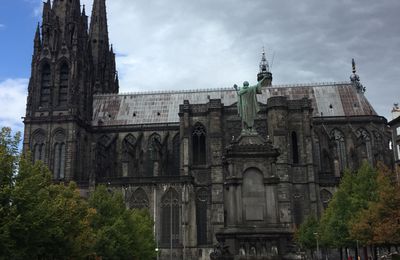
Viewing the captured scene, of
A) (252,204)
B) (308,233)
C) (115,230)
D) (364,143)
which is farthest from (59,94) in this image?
(252,204)

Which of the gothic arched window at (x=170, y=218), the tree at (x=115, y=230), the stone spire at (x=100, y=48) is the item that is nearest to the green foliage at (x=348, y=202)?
the tree at (x=115, y=230)

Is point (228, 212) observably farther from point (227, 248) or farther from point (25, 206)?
point (25, 206)

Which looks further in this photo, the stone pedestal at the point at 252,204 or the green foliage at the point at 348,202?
the green foliage at the point at 348,202

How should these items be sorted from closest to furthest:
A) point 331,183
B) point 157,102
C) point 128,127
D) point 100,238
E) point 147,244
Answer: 1. point 100,238
2. point 147,244
3. point 331,183
4. point 128,127
5. point 157,102

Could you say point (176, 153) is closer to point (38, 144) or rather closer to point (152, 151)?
point (152, 151)

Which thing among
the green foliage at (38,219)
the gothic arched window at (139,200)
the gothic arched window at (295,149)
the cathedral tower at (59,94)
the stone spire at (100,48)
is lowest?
the green foliage at (38,219)

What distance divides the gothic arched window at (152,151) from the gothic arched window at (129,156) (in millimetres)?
2160

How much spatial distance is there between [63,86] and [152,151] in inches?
631

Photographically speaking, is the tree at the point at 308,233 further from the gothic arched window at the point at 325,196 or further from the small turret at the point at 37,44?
the small turret at the point at 37,44

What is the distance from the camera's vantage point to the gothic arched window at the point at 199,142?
2780 inches

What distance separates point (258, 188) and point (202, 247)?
38646 mm

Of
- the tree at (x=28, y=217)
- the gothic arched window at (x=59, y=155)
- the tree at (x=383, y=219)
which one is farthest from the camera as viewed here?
the gothic arched window at (x=59, y=155)

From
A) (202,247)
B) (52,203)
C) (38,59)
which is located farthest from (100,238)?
(38,59)

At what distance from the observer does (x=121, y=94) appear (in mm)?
87625
